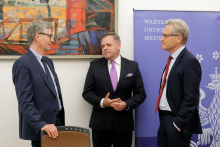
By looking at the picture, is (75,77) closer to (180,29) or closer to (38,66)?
(38,66)

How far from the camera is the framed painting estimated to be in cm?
282

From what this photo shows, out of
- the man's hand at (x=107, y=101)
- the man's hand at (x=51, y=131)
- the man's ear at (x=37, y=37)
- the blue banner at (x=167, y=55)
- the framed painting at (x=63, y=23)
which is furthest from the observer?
the blue banner at (x=167, y=55)

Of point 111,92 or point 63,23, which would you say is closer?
point 111,92

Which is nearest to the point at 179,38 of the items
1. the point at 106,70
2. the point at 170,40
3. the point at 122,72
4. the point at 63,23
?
the point at 170,40

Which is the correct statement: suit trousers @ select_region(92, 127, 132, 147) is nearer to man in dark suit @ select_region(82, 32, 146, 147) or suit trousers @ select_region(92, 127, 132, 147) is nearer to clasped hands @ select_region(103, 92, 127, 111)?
man in dark suit @ select_region(82, 32, 146, 147)

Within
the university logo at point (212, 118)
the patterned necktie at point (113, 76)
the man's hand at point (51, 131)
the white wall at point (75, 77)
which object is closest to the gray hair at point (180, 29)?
the patterned necktie at point (113, 76)

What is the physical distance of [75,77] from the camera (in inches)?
118

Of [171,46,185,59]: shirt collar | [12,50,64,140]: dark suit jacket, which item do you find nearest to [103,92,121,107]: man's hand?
[12,50,64,140]: dark suit jacket

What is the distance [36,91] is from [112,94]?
98cm

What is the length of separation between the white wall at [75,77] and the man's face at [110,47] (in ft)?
1.04

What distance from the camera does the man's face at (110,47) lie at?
107 inches

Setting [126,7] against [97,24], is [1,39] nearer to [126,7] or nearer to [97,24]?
[97,24]

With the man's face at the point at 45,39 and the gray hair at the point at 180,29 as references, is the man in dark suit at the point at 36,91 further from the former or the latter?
the gray hair at the point at 180,29

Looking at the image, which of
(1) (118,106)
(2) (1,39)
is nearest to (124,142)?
(1) (118,106)
